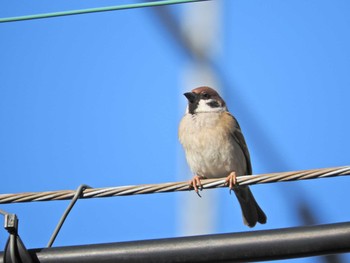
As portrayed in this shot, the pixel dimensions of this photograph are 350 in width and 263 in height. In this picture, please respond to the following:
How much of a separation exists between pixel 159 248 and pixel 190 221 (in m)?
0.99

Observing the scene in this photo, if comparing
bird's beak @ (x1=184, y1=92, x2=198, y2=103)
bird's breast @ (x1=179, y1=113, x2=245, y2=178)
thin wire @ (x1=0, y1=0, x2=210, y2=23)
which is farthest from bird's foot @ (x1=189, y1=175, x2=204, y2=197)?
thin wire @ (x1=0, y1=0, x2=210, y2=23)

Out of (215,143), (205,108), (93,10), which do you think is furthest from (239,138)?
(93,10)

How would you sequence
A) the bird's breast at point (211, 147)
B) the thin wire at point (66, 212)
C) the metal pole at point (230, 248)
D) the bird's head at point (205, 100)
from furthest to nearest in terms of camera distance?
the bird's head at point (205, 100), the bird's breast at point (211, 147), the thin wire at point (66, 212), the metal pole at point (230, 248)

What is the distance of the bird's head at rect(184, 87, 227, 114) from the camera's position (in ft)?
17.6

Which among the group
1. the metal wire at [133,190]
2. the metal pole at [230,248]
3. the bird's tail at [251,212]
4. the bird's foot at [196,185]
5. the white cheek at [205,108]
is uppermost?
the white cheek at [205,108]

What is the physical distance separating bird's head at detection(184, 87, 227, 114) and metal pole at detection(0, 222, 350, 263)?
2866 mm

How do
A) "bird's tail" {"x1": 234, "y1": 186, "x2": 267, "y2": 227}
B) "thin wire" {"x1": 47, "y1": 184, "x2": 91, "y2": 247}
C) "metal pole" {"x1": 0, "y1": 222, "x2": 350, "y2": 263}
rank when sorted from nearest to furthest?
"metal pole" {"x1": 0, "y1": 222, "x2": 350, "y2": 263}
"thin wire" {"x1": 47, "y1": 184, "x2": 91, "y2": 247}
"bird's tail" {"x1": 234, "y1": 186, "x2": 267, "y2": 227}

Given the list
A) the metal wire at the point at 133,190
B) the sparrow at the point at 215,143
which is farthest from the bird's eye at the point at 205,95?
the metal wire at the point at 133,190

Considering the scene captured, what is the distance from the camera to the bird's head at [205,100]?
5.35 metres

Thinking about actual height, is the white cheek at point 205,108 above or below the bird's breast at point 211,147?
above

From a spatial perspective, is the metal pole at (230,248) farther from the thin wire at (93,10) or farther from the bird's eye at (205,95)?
the bird's eye at (205,95)

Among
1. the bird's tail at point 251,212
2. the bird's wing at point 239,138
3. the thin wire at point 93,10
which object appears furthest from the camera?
the bird's tail at point 251,212

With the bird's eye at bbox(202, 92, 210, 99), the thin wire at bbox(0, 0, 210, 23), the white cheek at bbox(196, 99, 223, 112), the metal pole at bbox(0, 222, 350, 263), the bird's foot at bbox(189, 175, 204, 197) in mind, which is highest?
the thin wire at bbox(0, 0, 210, 23)

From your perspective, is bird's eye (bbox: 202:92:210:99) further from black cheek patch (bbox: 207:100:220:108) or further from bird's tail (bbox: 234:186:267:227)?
bird's tail (bbox: 234:186:267:227)
